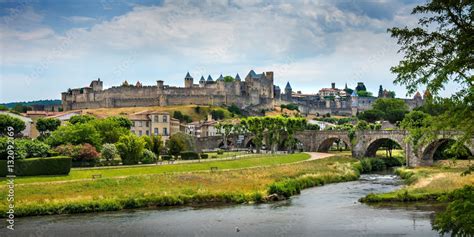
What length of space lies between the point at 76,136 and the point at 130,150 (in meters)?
7.13

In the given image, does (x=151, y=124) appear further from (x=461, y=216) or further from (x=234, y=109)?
(x=461, y=216)

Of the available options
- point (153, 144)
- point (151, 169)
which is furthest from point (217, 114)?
point (151, 169)

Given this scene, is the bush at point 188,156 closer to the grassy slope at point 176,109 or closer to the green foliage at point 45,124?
the green foliage at point 45,124

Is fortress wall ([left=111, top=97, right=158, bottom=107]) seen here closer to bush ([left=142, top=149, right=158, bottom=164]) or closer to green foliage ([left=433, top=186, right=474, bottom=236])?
bush ([left=142, top=149, right=158, bottom=164])

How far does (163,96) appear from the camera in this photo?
521ft

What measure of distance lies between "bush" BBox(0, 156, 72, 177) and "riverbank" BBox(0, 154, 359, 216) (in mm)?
2180

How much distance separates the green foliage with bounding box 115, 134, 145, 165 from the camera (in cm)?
5569

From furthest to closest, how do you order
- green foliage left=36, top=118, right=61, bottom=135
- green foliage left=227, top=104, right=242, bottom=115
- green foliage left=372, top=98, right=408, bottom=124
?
green foliage left=227, top=104, right=242, bottom=115 < green foliage left=372, top=98, right=408, bottom=124 < green foliage left=36, top=118, right=61, bottom=135

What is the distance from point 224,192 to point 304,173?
667 inches

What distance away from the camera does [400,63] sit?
664 inches

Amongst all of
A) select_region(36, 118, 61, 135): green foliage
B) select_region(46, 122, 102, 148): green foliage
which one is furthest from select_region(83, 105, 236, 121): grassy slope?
select_region(46, 122, 102, 148): green foliage

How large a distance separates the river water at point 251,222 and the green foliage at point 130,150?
20.1 meters

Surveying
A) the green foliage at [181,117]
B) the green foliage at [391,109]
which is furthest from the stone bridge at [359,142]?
the green foliage at [391,109]

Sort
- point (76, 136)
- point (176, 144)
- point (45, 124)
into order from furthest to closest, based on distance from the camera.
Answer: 1. point (45, 124)
2. point (176, 144)
3. point (76, 136)
